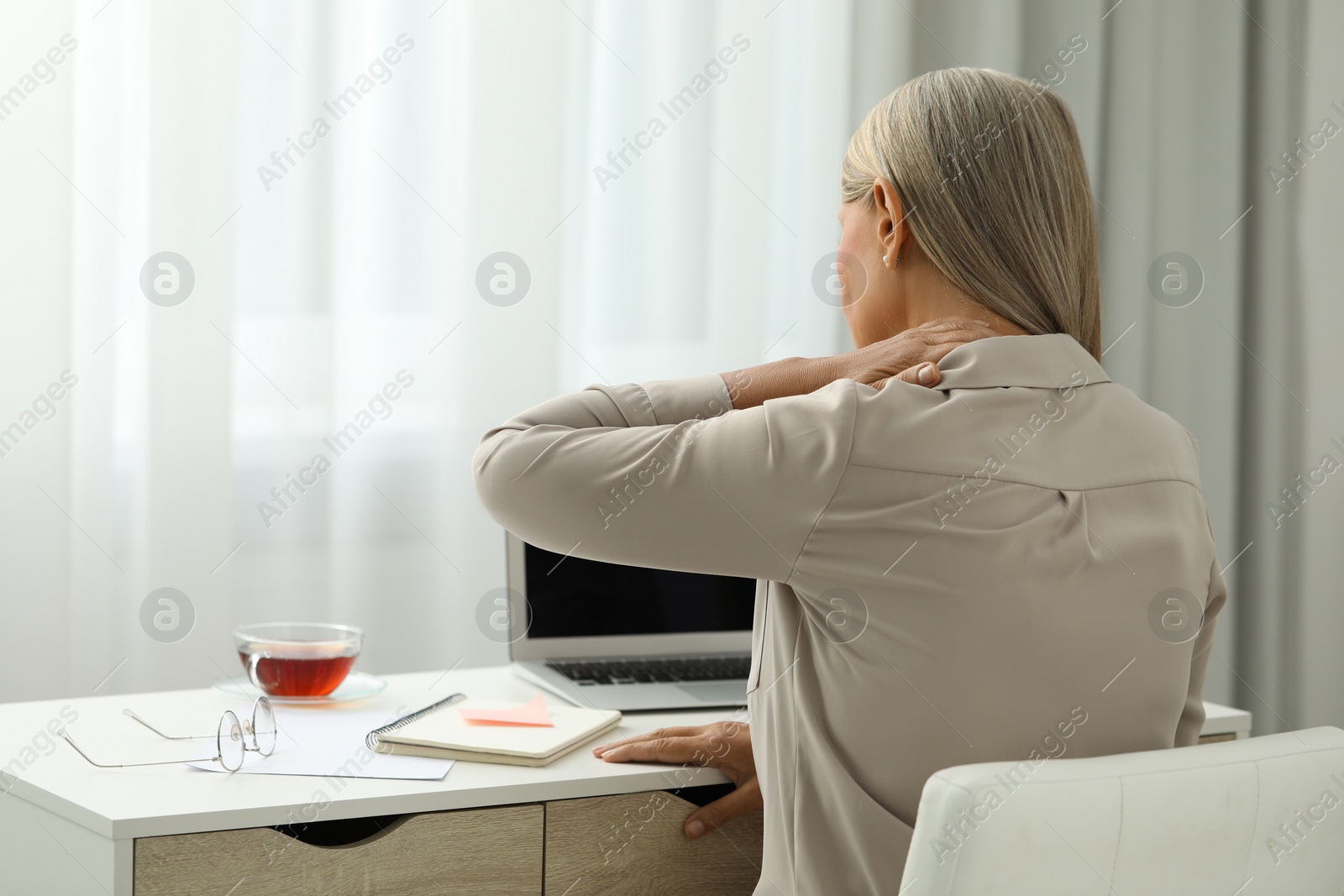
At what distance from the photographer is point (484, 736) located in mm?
1246

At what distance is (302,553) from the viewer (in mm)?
2229

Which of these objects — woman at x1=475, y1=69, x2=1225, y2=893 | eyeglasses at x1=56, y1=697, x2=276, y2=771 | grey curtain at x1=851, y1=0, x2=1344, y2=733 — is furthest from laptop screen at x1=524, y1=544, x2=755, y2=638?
grey curtain at x1=851, y1=0, x2=1344, y2=733

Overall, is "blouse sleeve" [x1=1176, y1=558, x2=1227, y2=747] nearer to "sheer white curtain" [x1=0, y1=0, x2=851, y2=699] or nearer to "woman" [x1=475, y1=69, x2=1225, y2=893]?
"woman" [x1=475, y1=69, x2=1225, y2=893]

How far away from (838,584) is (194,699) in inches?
34.9

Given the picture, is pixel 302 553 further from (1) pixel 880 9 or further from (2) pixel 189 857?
(1) pixel 880 9

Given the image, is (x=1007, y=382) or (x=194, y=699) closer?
(x=1007, y=382)

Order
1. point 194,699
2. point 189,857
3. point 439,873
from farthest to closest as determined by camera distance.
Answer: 1. point 194,699
2. point 439,873
3. point 189,857

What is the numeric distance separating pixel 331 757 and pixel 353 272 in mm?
1240

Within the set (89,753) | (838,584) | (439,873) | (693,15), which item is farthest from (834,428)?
(693,15)

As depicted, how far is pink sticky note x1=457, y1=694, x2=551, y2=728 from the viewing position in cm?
131

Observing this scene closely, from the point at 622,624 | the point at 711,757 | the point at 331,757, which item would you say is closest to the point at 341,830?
the point at 331,757

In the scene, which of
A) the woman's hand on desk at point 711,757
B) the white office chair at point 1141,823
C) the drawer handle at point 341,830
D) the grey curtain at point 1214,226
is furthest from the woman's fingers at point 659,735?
the grey curtain at point 1214,226

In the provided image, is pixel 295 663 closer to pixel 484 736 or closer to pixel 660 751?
pixel 484 736

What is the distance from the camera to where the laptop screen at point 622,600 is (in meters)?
1.64
